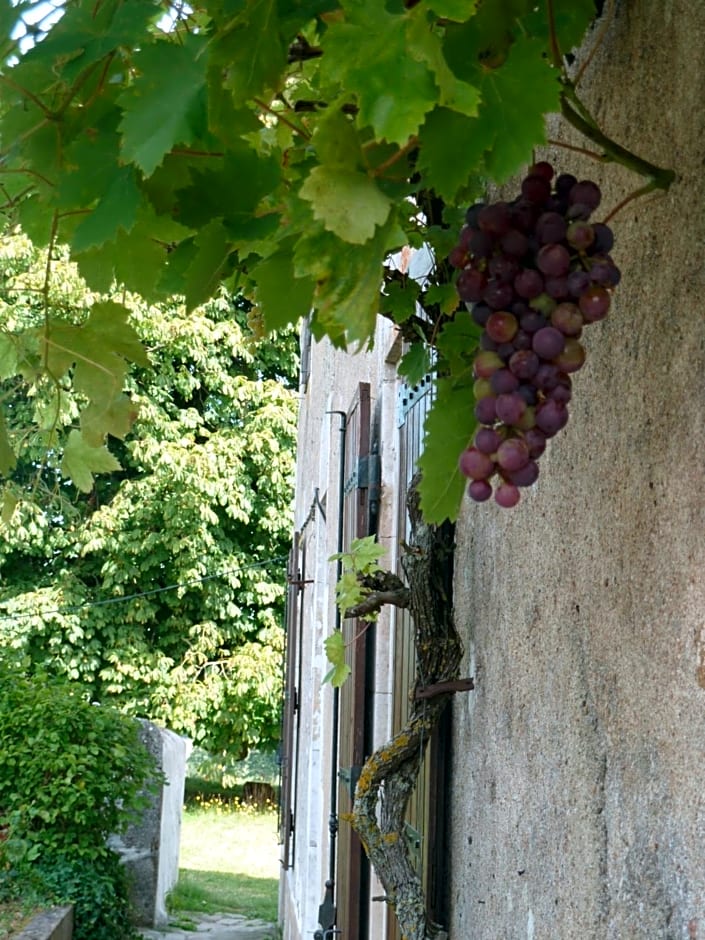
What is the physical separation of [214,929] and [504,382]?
457 inches

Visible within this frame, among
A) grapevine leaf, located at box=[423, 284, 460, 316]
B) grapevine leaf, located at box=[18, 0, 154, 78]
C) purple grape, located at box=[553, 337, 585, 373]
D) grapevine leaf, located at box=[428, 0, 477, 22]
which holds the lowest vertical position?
purple grape, located at box=[553, 337, 585, 373]

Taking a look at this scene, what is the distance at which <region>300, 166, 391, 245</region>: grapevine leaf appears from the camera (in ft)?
2.81

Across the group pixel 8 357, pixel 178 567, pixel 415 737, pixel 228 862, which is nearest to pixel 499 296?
pixel 8 357

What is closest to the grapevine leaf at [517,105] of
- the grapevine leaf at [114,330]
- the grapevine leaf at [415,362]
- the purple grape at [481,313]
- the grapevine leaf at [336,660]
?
the purple grape at [481,313]

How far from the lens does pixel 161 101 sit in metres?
1.00

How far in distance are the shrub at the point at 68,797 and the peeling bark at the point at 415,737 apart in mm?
6108

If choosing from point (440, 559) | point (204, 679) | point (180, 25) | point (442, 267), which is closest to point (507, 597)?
point (440, 559)

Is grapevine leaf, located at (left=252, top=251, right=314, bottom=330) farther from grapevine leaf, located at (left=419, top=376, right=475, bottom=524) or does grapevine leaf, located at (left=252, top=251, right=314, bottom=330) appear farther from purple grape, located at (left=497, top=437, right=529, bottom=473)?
purple grape, located at (left=497, top=437, right=529, bottom=473)

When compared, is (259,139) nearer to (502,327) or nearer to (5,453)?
(5,453)

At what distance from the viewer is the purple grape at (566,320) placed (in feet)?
2.98

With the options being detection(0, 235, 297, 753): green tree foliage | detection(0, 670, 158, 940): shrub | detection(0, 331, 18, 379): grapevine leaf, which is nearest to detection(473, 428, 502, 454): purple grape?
detection(0, 331, 18, 379): grapevine leaf

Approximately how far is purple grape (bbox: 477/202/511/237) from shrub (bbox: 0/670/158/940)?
24.2 feet

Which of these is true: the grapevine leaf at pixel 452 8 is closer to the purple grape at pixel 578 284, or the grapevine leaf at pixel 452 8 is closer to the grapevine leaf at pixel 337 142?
the grapevine leaf at pixel 337 142

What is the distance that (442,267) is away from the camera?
74.1 inches
